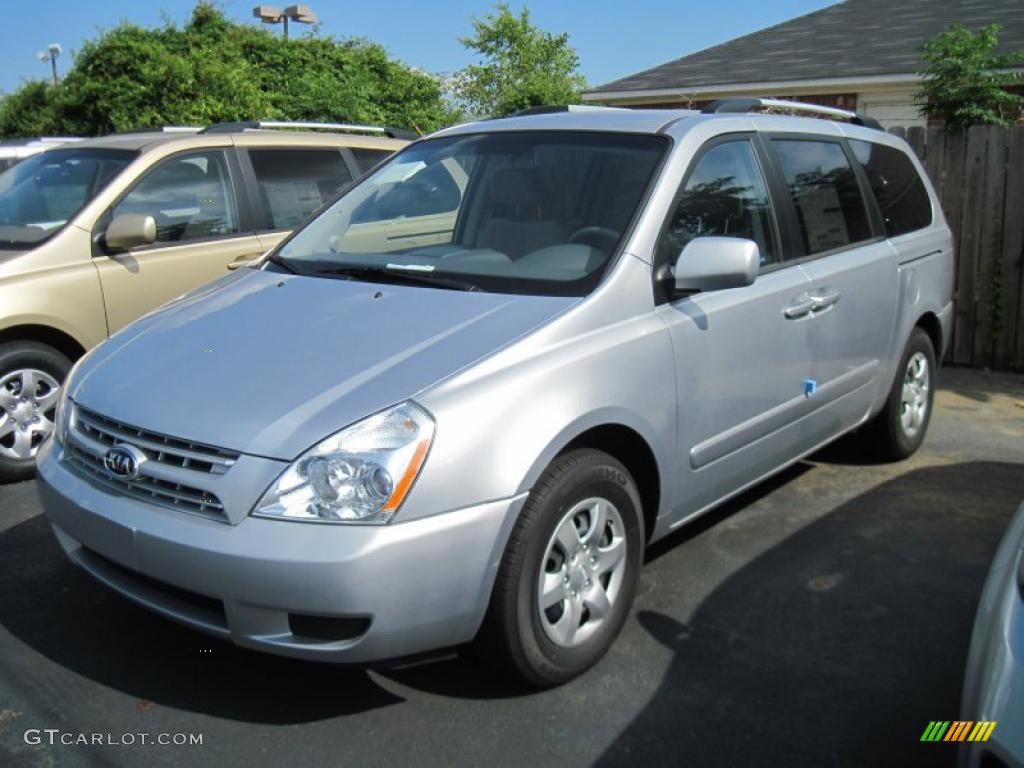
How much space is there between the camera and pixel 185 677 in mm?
3199

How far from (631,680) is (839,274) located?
2234 mm

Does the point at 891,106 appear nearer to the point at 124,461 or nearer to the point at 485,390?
the point at 485,390

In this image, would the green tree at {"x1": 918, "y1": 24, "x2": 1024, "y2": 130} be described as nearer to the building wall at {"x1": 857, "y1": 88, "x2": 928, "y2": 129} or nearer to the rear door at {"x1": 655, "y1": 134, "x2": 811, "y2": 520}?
the building wall at {"x1": 857, "y1": 88, "x2": 928, "y2": 129}

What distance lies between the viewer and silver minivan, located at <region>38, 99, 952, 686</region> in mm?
2666

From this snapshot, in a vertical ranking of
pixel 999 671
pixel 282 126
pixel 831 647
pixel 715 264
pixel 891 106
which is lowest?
pixel 831 647

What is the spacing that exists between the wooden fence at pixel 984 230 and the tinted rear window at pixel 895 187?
7.85ft

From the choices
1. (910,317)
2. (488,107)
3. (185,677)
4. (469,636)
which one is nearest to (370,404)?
(469,636)

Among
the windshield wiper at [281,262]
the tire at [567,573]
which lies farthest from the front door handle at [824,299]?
the windshield wiper at [281,262]

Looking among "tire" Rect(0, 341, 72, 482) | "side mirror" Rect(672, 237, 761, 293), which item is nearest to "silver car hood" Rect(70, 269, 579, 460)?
"side mirror" Rect(672, 237, 761, 293)

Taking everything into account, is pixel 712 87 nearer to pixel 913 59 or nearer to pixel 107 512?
pixel 913 59

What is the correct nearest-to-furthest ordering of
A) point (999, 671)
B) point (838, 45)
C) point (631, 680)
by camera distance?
1. point (999, 671)
2. point (631, 680)
3. point (838, 45)

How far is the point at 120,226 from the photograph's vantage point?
5395 mm

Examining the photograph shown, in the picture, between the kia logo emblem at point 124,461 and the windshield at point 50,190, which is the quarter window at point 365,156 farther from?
the kia logo emblem at point 124,461
